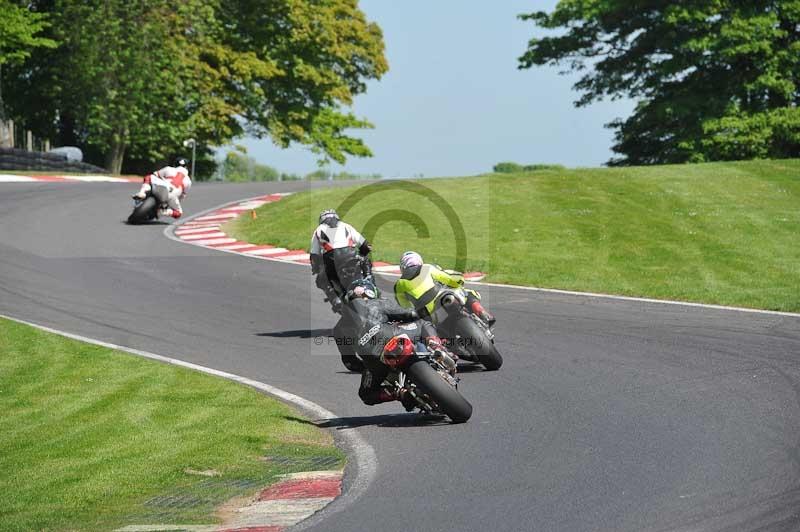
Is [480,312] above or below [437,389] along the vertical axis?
above

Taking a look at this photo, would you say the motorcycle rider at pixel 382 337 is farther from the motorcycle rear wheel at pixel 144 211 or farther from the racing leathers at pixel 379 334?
the motorcycle rear wheel at pixel 144 211

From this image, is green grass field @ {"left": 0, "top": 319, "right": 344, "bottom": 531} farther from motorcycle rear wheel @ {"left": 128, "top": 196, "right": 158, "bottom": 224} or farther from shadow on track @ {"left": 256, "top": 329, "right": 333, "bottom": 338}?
motorcycle rear wheel @ {"left": 128, "top": 196, "right": 158, "bottom": 224}

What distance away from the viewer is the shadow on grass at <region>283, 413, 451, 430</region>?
10.4 metres

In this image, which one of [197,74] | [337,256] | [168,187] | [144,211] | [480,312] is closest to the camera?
[480,312]

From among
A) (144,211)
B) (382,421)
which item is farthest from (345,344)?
(144,211)

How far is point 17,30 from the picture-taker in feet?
149

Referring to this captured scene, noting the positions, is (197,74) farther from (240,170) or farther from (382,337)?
(382,337)

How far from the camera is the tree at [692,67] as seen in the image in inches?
1670

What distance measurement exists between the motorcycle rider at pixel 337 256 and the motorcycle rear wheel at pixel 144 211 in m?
15.2

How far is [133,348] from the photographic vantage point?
48.3ft

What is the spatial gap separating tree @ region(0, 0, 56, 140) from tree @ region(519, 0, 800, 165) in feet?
66.7

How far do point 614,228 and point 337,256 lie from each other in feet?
40.4

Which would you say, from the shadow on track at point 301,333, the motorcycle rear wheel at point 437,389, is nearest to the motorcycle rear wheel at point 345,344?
the motorcycle rear wheel at point 437,389

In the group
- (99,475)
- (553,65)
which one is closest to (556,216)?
(99,475)
